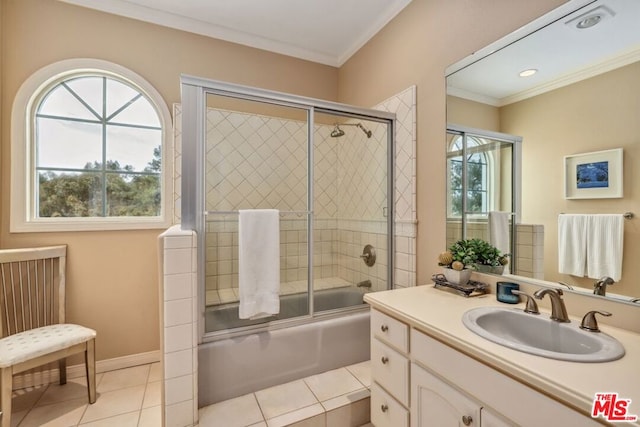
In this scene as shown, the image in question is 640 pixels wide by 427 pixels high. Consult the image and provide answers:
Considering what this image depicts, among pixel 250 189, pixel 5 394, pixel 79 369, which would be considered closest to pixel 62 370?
pixel 79 369

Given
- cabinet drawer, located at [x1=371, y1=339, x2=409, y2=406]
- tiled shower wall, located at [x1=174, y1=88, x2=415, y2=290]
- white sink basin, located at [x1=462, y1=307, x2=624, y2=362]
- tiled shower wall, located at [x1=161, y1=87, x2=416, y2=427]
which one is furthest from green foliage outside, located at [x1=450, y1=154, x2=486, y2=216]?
tiled shower wall, located at [x1=161, y1=87, x2=416, y2=427]

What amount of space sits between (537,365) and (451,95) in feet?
4.96

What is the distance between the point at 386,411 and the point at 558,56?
181cm

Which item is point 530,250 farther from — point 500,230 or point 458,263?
point 458,263

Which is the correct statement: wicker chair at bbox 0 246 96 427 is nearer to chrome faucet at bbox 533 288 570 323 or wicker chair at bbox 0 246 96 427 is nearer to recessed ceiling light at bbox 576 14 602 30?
chrome faucet at bbox 533 288 570 323

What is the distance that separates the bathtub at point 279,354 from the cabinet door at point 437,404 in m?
0.79

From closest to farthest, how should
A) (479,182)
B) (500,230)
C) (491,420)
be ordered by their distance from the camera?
1. (491,420)
2. (500,230)
3. (479,182)

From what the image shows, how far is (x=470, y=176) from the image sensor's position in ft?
5.50

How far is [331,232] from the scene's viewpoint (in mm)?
2562

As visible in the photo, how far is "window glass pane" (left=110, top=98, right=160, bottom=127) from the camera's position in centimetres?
223

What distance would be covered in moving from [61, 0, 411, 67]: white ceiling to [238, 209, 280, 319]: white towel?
66.1 inches

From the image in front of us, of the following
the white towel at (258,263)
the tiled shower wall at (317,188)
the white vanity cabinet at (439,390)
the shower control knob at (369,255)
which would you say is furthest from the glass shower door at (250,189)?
the white vanity cabinet at (439,390)

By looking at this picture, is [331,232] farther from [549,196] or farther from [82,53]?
[82,53]

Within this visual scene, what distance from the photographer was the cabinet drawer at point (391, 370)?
122 cm
